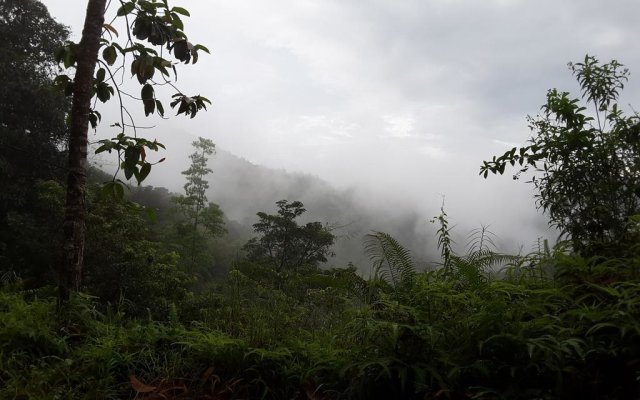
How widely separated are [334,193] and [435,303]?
105 meters

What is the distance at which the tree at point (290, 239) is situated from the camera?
23.5 metres

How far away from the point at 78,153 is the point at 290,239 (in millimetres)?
20688

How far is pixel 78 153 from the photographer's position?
331 centimetres

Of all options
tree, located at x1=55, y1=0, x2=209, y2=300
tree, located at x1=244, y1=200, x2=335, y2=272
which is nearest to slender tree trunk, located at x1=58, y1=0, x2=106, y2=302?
tree, located at x1=55, y1=0, x2=209, y2=300

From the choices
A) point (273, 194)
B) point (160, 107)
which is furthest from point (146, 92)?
point (273, 194)

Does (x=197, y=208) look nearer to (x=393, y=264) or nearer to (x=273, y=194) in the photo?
(x=393, y=264)

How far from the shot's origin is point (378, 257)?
2955 mm

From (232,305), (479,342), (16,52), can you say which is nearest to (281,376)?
(232,305)

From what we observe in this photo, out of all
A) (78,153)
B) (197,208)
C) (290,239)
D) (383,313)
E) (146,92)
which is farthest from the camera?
(197,208)

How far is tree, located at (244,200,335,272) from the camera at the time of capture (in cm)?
2350

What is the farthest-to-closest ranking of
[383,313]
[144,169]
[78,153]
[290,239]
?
1. [290,239]
2. [78,153]
3. [144,169]
4. [383,313]

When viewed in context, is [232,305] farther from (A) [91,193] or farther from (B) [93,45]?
(A) [91,193]

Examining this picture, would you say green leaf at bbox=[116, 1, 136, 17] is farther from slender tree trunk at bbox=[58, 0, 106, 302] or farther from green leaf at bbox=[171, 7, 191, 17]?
slender tree trunk at bbox=[58, 0, 106, 302]

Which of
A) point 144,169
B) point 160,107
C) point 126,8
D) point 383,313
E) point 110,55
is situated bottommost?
point 383,313
